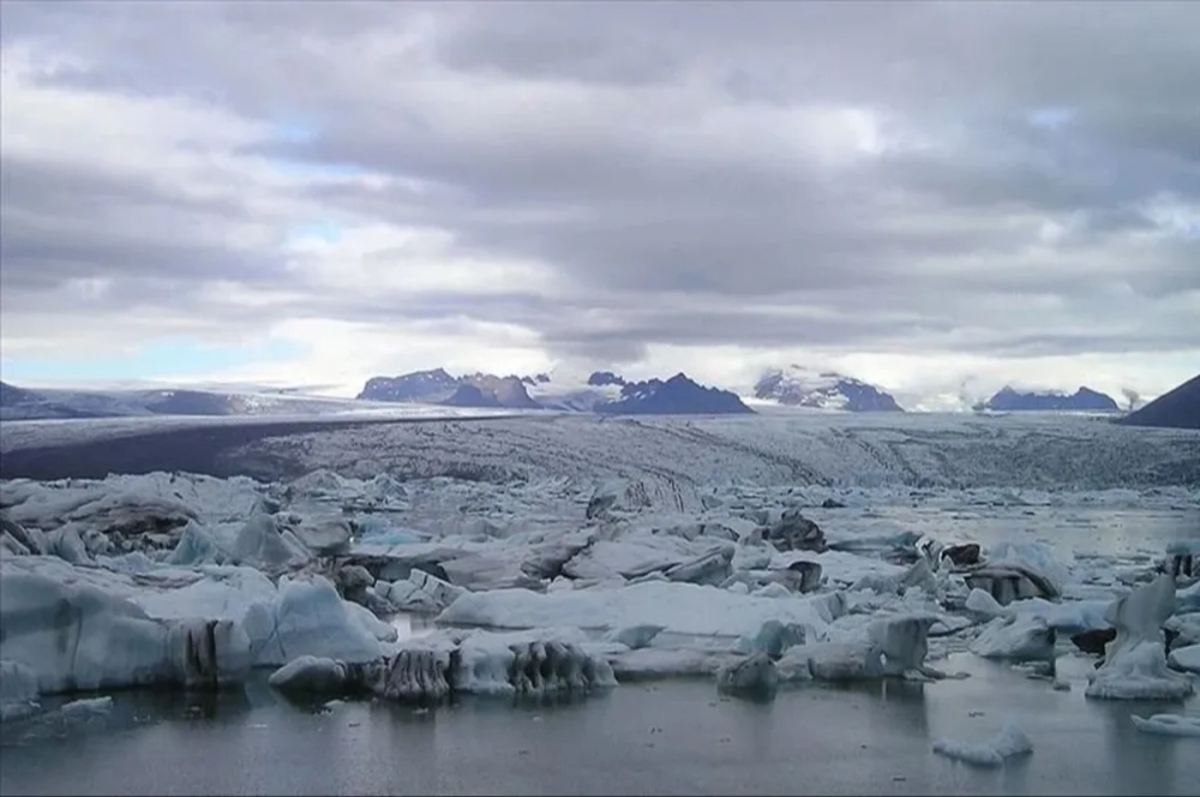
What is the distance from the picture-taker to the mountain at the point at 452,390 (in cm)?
5794

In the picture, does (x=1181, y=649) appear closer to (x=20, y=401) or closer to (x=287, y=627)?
(x=287, y=627)

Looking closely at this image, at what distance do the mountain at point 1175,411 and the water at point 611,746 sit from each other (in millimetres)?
27850

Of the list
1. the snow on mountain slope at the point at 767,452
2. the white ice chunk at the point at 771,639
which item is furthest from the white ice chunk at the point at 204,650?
the snow on mountain slope at the point at 767,452

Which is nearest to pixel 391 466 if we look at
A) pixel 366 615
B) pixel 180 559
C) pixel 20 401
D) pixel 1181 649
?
pixel 20 401

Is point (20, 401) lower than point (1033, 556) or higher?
higher

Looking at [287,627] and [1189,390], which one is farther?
[1189,390]

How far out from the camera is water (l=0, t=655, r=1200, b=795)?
18.9ft

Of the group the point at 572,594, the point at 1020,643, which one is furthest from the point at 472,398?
the point at 1020,643

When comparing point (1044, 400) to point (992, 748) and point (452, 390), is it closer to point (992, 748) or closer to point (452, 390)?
point (452, 390)

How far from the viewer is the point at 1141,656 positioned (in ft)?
26.0

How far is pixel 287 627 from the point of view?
8320 millimetres

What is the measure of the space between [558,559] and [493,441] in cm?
1678

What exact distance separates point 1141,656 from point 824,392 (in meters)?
69.4

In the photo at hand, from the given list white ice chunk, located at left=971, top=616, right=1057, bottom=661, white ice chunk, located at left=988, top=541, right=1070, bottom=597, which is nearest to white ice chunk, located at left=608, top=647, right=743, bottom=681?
white ice chunk, located at left=971, top=616, right=1057, bottom=661
